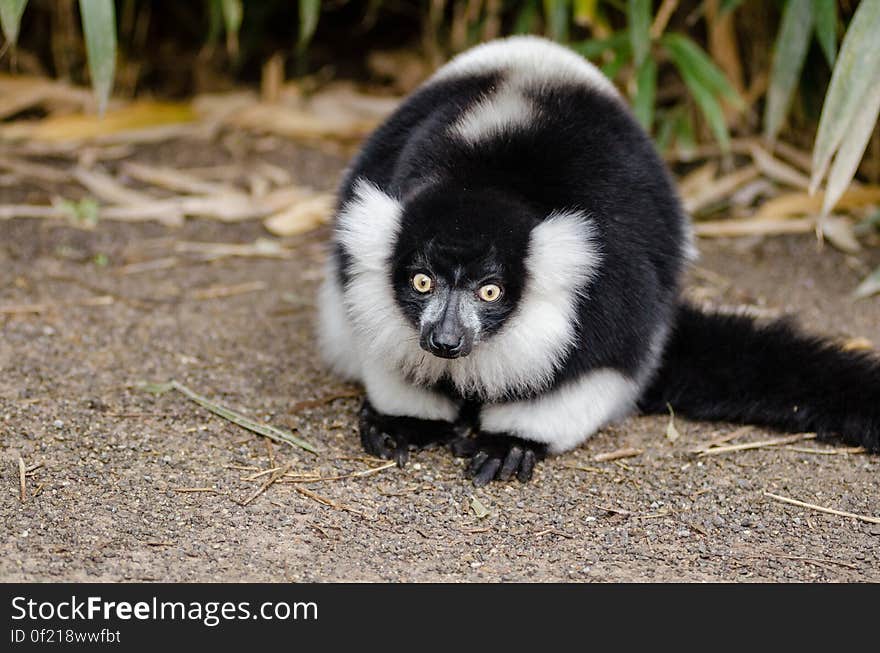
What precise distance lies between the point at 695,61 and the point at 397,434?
3440mm

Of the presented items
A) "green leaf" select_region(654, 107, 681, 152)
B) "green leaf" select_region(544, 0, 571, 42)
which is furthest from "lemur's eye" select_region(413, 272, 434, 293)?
"green leaf" select_region(654, 107, 681, 152)

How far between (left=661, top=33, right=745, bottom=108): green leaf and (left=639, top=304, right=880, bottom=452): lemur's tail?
2.09m

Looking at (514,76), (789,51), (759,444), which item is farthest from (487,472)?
(789,51)

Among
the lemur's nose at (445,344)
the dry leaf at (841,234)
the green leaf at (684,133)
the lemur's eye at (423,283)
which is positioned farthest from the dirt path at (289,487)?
the green leaf at (684,133)

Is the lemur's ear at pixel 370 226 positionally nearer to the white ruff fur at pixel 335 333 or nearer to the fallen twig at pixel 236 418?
the white ruff fur at pixel 335 333

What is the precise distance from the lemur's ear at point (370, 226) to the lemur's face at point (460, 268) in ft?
0.18

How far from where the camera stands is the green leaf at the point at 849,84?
172 inches

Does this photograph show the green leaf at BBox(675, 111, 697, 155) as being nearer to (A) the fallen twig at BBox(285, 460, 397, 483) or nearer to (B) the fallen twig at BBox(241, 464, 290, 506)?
(A) the fallen twig at BBox(285, 460, 397, 483)

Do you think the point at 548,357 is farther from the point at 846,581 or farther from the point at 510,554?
the point at 846,581

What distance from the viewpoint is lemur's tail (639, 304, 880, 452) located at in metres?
4.34

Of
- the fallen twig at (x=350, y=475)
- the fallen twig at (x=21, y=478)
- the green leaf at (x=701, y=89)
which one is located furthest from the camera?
the green leaf at (x=701, y=89)

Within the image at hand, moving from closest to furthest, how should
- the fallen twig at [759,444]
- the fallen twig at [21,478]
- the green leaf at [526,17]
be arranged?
the fallen twig at [21,478]
the fallen twig at [759,444]
the green leaf at [526,17]

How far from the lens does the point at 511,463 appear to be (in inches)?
162

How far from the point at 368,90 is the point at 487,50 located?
155 inches
